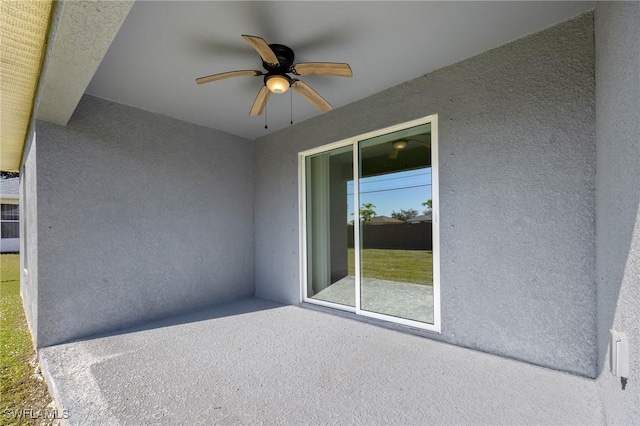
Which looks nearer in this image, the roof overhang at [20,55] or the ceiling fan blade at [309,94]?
the roof overhang at [20,55]

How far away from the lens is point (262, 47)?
1990mm

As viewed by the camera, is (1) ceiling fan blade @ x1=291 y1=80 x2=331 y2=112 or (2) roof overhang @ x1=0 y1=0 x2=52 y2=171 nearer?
(2) roof overhang @ x1=0 y1=0 x2=52 y2=171

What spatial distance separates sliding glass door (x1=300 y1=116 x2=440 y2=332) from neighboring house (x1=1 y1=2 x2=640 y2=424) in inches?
5.9

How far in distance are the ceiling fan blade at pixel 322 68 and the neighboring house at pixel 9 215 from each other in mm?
14269

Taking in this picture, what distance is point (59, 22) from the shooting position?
159 centimetres

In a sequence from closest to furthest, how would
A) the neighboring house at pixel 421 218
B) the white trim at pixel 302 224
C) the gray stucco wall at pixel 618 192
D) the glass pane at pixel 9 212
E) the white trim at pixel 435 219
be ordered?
the gray stucco wall at pixel 618 192
the white trim at pixel 435 219
the neighboring house at pixel 421 218
the white trim at pixel 302 224
the glass pane at pixel 9 212

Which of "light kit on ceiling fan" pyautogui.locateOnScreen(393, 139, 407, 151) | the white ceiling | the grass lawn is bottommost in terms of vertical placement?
the grass lawn

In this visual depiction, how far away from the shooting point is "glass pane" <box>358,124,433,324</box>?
3.02 meters

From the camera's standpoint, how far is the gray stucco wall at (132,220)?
3008 millimetres

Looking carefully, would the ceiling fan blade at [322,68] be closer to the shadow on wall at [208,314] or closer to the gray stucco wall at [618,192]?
the gray stucco wall at [618,192]

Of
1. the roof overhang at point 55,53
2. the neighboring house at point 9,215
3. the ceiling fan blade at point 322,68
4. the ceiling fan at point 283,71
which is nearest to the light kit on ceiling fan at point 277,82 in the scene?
the ceiling fan at point 283,71

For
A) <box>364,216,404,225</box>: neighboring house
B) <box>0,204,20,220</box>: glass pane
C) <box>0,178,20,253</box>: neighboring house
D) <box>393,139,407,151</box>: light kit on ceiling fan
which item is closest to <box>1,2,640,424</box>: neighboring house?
<box>393,139,407,151</box>: light kit on ceiling fan

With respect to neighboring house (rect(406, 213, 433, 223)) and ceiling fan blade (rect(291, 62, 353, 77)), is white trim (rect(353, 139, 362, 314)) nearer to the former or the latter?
neighboring house (rect(406, 213, 433, 223))

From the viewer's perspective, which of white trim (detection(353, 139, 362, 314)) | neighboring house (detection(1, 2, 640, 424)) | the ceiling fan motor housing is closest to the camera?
neighboring house (detection(1, 2, 640, 424))
